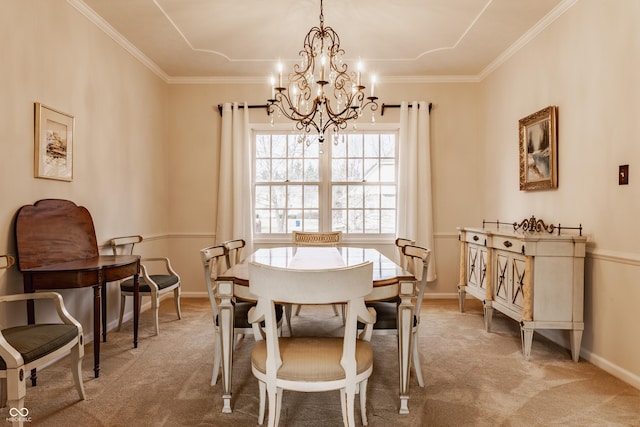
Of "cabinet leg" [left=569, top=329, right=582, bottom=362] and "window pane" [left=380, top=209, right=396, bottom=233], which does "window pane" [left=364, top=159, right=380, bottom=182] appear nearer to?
"window pane" [left=380, top=209, right=396, bottom=233]

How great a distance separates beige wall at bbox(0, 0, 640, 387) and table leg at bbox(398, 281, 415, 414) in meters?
1.63

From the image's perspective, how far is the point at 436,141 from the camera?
17.6 feet

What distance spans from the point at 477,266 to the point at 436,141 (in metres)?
1.89

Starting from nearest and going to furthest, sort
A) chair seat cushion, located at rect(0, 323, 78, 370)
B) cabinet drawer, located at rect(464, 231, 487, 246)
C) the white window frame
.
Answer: chair seat cushion, located at rect(0, 323, 78, 370) → cabinet drawer, located at rect(464, 231, 487, 246) → the white window frame

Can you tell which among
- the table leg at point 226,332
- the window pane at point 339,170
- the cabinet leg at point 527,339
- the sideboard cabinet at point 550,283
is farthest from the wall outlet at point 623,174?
the window pane at point 339,170

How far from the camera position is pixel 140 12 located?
3.66 m

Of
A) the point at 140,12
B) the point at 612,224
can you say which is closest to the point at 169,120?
the point at 140,12

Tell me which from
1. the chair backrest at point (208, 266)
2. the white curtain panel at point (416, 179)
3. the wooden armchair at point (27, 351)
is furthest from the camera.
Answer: the white curtain panel at point (416, 179)

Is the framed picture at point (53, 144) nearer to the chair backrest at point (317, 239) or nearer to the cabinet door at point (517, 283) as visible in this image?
the chair backrest at point (317, 239)

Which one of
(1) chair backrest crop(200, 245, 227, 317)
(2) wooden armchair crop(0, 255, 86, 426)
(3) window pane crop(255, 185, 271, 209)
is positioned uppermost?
(3) window pane crop(255, 185, 271, 209)

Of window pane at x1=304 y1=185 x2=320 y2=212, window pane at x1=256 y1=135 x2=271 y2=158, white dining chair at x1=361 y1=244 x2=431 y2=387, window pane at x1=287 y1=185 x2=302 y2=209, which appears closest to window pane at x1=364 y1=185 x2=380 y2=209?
window pane at x1=304 y1=185 x2=320 y2=212

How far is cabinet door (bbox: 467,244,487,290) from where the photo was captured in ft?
13.2

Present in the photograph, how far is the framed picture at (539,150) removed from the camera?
3.63m

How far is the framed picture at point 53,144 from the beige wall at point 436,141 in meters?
0.06
